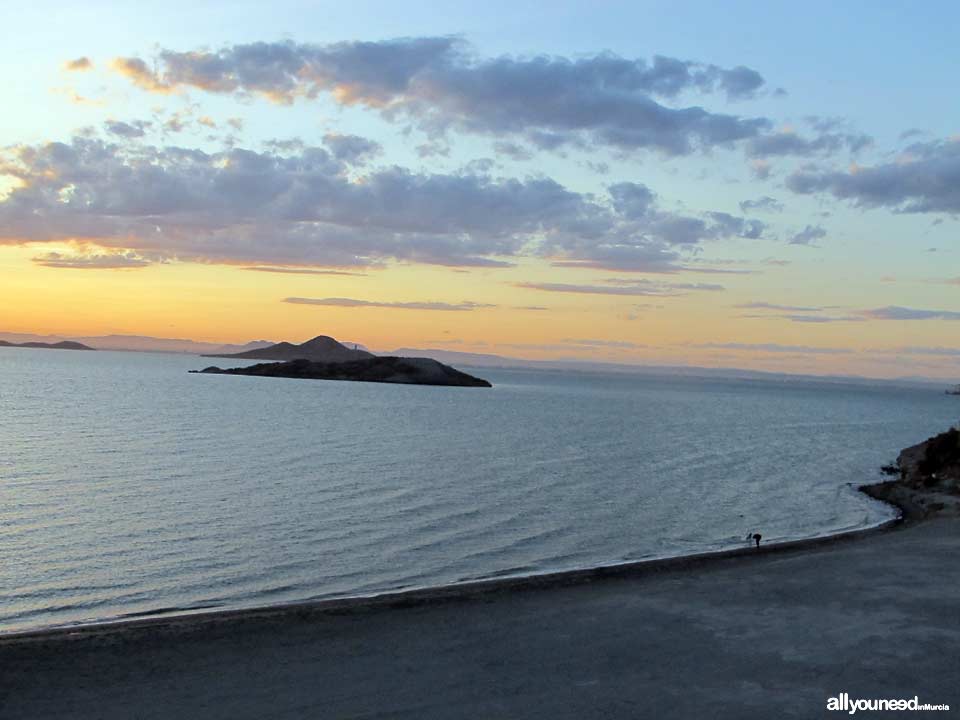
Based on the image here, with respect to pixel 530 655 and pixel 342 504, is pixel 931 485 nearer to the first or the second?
pixel 342 504

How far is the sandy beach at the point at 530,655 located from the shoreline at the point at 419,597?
0.10m

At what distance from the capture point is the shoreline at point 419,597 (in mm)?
17891

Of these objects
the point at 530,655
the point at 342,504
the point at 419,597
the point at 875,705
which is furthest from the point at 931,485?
the point at 530,655

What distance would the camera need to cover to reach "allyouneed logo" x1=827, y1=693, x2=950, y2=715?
43.2ft

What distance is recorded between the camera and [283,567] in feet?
81.6

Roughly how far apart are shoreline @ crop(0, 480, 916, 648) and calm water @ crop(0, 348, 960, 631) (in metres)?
1.53

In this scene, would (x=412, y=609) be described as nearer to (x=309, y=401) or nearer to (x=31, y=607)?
(x=31, y=607)

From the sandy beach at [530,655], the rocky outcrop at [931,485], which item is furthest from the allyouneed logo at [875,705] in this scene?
the rocky outcrop at [931,485]

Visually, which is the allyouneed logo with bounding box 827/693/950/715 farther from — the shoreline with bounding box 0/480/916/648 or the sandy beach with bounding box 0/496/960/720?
the shoreline with bounding box 0/480/916/648

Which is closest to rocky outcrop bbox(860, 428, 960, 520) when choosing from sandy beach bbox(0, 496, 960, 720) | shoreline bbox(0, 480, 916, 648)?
shoreline bbox(0, 480, 916, 648)

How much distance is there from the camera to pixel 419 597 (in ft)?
68.9

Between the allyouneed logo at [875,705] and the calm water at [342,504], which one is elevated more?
the allyouneed logo at [875,705]

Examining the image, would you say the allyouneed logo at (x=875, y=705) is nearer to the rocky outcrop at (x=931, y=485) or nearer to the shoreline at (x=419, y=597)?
the shoreline at (x=419, y=597)

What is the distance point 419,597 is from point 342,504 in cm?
1500
